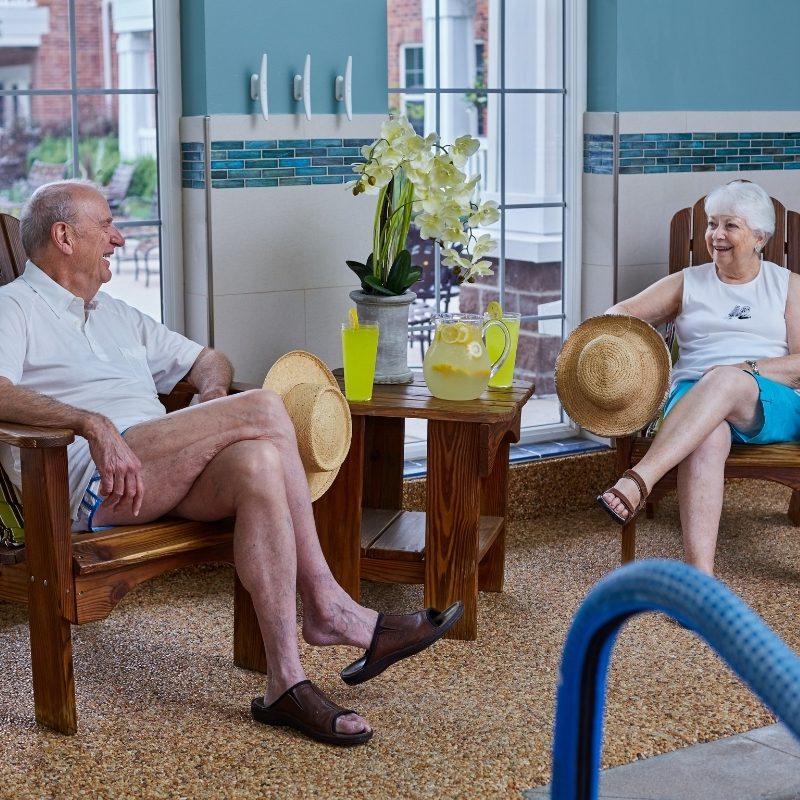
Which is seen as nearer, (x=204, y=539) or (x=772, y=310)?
(x=204, y=539)

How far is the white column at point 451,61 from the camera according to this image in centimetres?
375

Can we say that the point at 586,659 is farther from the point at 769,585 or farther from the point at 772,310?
the point at 772,310

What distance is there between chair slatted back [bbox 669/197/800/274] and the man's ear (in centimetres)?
199

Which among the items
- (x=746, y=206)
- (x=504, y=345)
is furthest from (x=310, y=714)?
(x=746, y=206)

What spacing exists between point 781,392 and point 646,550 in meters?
0.66

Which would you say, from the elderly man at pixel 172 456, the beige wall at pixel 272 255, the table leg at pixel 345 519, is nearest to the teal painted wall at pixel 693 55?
the beige wall at pixel 272 255

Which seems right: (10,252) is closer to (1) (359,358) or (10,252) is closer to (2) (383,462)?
(1) (359,358)

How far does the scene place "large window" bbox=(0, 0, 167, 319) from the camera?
3121mm

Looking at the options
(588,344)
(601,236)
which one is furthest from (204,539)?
(601,236)

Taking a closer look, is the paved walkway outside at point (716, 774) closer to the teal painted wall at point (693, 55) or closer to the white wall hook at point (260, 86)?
the white wall hook at point (260, 86)

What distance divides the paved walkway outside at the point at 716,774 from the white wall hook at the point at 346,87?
6.51 feet

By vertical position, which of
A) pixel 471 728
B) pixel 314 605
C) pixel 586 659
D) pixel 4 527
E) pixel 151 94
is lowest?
pixel 471 728

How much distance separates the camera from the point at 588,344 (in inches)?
124

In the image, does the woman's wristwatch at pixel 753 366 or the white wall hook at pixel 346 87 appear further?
the white wall hook at pixel 346 87
